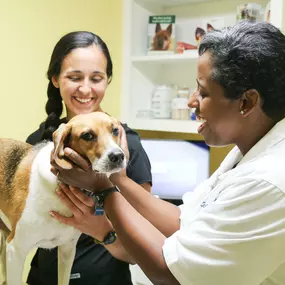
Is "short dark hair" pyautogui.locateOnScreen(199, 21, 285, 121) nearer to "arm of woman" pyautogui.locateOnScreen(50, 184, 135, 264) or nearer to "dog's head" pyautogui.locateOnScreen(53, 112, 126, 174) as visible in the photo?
"dog's head" pyautogui.locateOnScreen(53, 112, 126, 174)

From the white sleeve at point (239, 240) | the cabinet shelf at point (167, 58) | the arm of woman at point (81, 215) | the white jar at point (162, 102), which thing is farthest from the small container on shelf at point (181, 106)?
the white sleeve at point (239, 240)

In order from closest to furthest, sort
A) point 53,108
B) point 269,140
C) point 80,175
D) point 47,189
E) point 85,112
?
point 269,140
point 80,175
point 47,189
point 85,112
point 53,108

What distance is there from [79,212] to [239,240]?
49 centimetres

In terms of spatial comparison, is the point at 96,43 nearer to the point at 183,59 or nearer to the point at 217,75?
the point at 217,75

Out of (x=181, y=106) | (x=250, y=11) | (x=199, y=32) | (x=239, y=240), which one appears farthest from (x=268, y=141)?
(x=199, y=32)

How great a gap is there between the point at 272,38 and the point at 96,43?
68 centimetres

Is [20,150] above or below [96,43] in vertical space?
below

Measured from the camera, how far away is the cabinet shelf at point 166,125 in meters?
2.28

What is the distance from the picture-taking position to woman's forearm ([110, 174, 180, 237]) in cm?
121

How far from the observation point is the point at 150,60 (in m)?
2.42

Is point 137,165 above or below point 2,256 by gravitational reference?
above

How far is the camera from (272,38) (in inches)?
36.2

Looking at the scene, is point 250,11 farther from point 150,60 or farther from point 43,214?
point 43,214

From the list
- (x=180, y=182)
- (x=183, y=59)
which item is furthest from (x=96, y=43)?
(x=180, y=182)
